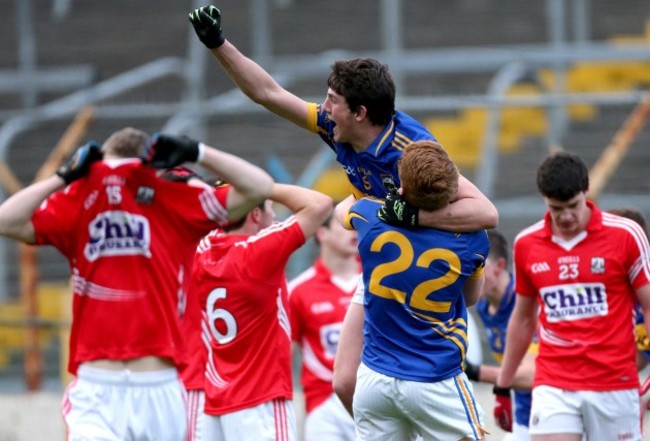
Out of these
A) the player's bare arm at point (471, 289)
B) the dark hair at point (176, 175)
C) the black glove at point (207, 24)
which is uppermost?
the black glove at point (207, 24)

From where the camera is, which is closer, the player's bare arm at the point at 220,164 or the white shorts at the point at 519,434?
the player's bare arm at the point at 220,164

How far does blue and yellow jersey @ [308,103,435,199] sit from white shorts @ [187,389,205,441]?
5.18 feet

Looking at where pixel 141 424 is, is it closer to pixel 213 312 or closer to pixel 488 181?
pixel 213 312

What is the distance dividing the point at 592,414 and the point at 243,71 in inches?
103

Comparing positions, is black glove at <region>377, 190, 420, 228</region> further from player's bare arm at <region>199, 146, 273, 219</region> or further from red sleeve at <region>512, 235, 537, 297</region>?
red sleeve at <region>512, 235, 537, 297</region>

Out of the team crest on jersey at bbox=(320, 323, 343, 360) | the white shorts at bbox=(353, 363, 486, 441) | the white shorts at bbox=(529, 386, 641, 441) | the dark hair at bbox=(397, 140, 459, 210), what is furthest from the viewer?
the team crest on jersey at bbox=(320, 323, 343, 360)

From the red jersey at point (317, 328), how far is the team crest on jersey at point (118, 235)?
206cm

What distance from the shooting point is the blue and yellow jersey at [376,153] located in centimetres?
547

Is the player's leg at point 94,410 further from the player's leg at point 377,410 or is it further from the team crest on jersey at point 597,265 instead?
the team crest on jersey at point 597,265

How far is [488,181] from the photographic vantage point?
10203 mm

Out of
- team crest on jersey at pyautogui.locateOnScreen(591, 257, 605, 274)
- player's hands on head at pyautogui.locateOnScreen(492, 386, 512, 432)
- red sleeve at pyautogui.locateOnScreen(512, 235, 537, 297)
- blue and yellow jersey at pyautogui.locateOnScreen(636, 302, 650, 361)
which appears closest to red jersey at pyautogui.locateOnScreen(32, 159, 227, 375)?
red sleeve at pyautogui.locateOnScreen(512, 235, 537, 297)

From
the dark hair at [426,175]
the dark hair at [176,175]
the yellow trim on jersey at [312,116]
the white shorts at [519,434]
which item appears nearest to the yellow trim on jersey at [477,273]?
the dark hair at [426,175]

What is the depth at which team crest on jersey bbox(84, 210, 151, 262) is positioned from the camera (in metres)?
5.89

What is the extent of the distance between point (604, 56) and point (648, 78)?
3297 millimetres
